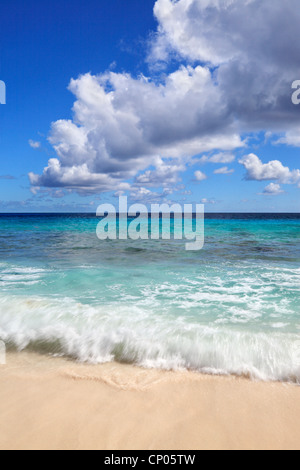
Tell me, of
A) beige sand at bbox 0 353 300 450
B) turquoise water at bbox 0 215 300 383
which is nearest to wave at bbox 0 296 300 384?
turquoise water at bbox 0 215 300 383

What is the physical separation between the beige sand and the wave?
0.27m

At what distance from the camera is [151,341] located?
4.39m

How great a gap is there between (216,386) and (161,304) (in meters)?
2.83

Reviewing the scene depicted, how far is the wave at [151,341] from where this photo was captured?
381cm

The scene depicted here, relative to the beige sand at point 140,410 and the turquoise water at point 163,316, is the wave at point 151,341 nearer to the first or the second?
the turquoise water at point 163,316

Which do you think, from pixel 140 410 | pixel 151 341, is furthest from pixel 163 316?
pixel 140 410

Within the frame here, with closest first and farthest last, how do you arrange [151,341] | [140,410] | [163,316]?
[140,410] < [151,341] < [163,316]

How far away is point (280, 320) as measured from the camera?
5141 mm

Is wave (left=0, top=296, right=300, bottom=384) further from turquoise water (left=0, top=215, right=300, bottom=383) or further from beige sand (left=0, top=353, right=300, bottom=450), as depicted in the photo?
beige sand (left=0, top=353, right=300, bottom=450)

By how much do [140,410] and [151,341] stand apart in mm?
1444

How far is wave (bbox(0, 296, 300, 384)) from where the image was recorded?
3807 millimetres

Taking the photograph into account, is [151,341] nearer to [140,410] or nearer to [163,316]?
[163,316]

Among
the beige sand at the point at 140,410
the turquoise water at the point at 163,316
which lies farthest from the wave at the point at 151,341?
the beige sand at the point at 140,410

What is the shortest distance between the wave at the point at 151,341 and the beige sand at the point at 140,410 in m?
0.27
